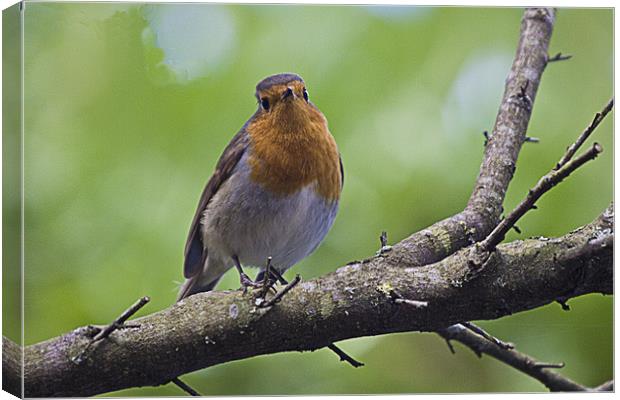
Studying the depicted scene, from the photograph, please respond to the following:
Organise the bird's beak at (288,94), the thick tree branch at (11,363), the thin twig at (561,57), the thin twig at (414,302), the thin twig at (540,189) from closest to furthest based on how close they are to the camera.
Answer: the thin twig at (540,189) → the thin twig at (414,302) → the thick tree branch at (11,363) → the bird's beak at (288,94) → the thin twig at (561,57)

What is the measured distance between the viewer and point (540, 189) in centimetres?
127

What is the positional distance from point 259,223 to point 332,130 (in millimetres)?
334

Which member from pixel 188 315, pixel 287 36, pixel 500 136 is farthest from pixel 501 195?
pixel 188 315

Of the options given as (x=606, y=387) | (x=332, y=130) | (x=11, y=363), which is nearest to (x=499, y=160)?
(x=332, y=130)

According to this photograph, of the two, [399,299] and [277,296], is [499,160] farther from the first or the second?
[277,296]

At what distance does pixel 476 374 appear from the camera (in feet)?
6.89

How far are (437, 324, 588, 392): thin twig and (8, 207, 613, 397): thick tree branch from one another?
382 millimetres

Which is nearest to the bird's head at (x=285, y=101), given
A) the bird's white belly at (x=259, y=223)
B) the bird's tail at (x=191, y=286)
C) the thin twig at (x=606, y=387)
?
the bird's white belly at (x=259, y=223)

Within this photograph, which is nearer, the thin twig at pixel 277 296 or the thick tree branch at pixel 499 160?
the thin twig at pixel 277 296

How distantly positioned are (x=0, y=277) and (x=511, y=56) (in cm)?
156

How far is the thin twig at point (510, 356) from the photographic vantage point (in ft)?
6.14

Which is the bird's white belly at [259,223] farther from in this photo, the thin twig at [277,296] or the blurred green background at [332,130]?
the thin twig at [277,296]

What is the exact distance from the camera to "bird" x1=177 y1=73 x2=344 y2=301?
6.68ft

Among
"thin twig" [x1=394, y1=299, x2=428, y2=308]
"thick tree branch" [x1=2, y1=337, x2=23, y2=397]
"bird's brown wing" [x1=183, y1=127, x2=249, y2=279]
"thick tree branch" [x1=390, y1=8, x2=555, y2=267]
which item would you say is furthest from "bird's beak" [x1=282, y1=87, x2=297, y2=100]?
"thick tree branch" [x1=2, y1=337, x2=23, y2=397]
